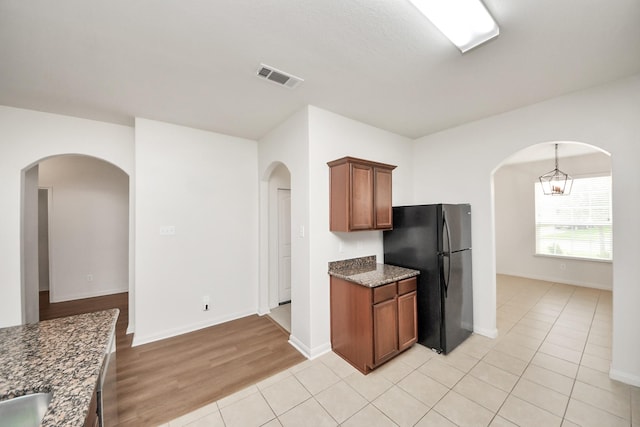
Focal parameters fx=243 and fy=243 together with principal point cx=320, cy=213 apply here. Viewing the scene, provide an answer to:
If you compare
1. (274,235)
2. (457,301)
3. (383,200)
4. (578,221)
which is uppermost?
(383,200)

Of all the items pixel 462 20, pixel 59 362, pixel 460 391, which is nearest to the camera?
pixel 59 362

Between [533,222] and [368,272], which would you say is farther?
[533,222]

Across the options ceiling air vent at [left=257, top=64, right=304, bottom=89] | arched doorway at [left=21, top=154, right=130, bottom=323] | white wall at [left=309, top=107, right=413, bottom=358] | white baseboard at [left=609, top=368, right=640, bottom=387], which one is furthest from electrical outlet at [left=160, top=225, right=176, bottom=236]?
white baseboard at [left=609, top=368, right=640, bottom=387]

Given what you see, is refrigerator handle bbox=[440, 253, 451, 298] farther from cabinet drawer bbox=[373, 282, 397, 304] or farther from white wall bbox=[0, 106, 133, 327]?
white wall bbox=[0, 106, 133, 327]

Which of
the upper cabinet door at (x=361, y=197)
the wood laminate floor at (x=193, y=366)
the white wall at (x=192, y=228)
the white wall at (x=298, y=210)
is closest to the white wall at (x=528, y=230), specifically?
the upper cabinet door at (x=361, y=197)

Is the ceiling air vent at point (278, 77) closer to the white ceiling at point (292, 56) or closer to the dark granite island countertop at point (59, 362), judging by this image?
the white ceiling at point (292, 56)

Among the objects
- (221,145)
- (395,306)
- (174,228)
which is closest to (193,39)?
(221,145)

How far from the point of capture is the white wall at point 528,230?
486 centimetres

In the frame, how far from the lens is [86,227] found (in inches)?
185

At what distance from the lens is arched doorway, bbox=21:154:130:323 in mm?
4453

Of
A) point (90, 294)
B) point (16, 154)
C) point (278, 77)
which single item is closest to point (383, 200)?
point (278, 77)

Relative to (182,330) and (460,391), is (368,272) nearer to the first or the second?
(460,391)

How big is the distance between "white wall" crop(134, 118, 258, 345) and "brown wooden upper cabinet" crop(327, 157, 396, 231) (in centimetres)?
169

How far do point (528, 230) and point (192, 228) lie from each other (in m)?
7.06
